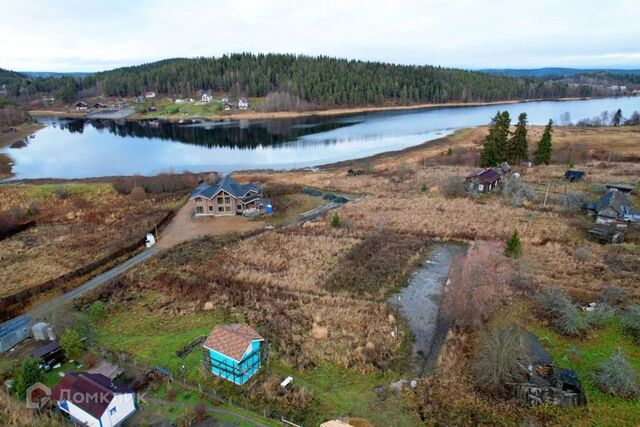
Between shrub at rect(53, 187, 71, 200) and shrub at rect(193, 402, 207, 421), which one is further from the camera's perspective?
shrub at rect(53, 187, 71, 200)

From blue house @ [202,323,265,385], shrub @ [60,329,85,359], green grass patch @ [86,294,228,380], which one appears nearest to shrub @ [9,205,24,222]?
green grass patch @ [86,294,228,380]

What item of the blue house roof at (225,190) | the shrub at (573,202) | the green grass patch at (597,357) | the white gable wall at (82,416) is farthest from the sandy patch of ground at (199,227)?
the shrub at (573,202)

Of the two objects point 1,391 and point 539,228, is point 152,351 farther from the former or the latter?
point 539,228

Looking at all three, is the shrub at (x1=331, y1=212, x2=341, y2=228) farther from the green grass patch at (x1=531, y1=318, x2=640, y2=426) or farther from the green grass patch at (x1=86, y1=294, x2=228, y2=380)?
Result: the green grass patch at (x1=531, y1=318, x2=640, y2=426)

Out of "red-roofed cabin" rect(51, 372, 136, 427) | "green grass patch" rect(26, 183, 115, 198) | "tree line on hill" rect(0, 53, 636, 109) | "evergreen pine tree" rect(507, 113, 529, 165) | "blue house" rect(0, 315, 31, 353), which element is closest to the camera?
"red-roofed cabin" rect(51, 372, 136, 427)

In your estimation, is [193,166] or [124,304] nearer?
[124,304]

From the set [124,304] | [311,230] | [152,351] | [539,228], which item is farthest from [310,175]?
[152,351]
